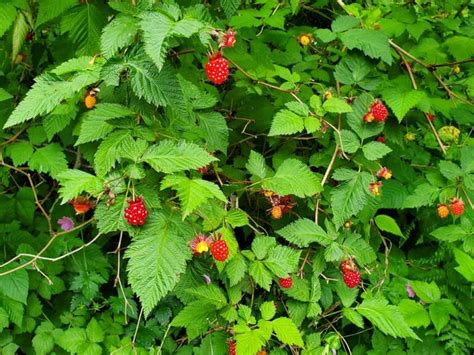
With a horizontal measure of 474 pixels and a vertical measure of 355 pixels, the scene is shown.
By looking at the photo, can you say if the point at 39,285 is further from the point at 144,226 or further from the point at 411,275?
the point at 411,275

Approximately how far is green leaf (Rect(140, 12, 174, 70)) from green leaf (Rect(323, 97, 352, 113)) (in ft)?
2.46

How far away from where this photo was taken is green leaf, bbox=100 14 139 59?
1.15 metres

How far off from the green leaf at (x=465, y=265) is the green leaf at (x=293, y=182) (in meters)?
0.74

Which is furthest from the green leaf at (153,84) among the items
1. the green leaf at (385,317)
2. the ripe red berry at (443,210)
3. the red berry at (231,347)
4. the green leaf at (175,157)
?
the ripe red berry at (443,210)

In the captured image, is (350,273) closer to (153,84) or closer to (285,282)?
(285,282)

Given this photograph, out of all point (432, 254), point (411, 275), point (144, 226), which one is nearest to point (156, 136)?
point (144, 226)

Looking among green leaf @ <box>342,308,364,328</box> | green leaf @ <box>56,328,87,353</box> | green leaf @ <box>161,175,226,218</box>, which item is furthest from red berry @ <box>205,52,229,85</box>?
green leaf @ <box>56,328,87,353</box>

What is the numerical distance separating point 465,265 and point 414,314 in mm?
269

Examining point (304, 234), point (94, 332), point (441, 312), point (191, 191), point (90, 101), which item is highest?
point (90, 101)

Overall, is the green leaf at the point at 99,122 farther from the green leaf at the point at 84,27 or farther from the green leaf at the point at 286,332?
the green leaf at the point at 286,332

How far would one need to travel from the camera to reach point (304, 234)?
1.65 m

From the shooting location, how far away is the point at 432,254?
2.34 metres

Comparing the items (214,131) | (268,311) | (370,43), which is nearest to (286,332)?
(268,311)

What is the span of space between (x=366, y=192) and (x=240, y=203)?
21.5 inches
